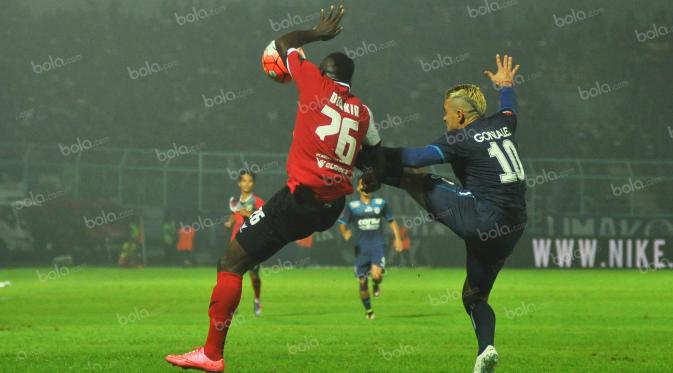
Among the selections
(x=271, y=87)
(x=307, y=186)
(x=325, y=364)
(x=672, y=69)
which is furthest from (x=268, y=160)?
(x=307, y=186)

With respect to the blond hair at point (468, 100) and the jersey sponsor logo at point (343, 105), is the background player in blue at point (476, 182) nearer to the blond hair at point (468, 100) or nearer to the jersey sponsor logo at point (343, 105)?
the blond hair at point (468, 100)

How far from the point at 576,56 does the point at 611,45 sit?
2.01 meters

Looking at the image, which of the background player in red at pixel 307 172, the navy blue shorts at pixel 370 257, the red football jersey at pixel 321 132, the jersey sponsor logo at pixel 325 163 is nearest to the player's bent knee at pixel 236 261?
the background player in red at pixel 307 172

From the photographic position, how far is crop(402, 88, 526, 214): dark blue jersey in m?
7.10

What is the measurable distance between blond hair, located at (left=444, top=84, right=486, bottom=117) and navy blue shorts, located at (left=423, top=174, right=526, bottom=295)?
21.8 inches

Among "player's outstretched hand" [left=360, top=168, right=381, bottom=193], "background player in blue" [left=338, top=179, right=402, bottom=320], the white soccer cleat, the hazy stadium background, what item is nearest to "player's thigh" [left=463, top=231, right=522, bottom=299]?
the white soccer cleat

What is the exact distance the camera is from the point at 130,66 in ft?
138

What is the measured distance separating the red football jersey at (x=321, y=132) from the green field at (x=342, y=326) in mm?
2368

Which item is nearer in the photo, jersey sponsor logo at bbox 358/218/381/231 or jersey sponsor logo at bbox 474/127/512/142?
jersey sponsor logo at bbox 474/127/512/142

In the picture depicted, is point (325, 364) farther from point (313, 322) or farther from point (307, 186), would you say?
point (313, 322)

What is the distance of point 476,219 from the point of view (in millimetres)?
7129

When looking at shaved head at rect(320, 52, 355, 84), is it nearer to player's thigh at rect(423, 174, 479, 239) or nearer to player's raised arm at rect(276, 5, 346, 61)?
player's raised arm at rect(276, 5, 346, 61)

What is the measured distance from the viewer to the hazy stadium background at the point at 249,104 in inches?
1284

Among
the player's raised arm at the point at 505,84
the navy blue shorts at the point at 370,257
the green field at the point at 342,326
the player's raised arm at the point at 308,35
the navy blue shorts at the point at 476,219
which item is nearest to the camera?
the navy blue shorts at the point at 476,219
